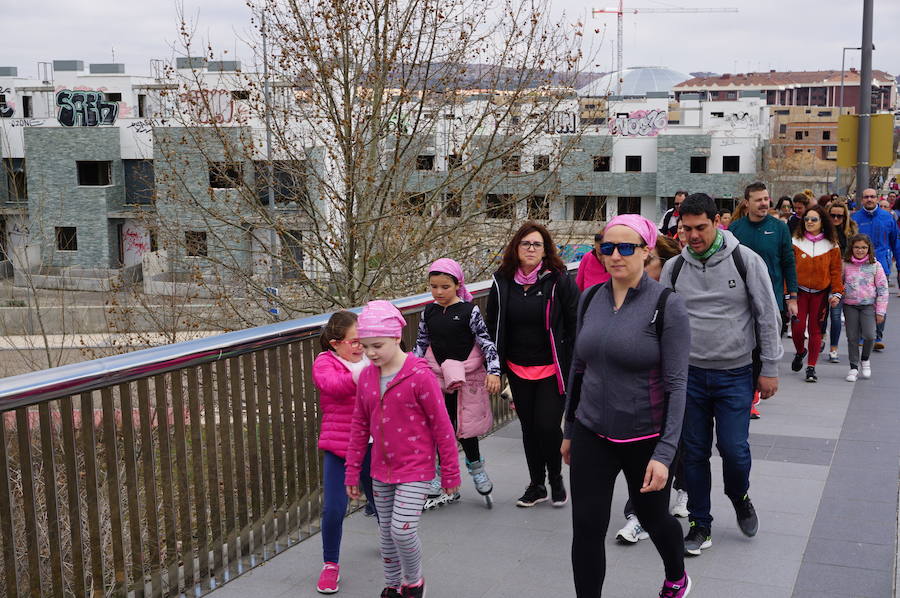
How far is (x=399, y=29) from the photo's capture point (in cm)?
1490

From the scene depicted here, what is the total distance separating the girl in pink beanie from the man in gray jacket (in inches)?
59.6

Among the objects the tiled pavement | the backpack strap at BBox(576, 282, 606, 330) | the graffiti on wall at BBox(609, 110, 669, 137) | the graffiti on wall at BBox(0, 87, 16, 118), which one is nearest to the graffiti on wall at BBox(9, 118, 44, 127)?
the graffiti on wall at BBox(0, 87, 16, 118)

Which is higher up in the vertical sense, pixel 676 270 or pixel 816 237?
pixel 676 270

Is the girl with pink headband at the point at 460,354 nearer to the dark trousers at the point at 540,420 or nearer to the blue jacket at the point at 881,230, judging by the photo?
the dark trousers at the point at 540,420

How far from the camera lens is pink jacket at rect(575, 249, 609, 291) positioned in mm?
6836

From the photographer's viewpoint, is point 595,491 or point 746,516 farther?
point 746,516

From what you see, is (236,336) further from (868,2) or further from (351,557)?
(868,2)

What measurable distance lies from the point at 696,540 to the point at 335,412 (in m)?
2.02

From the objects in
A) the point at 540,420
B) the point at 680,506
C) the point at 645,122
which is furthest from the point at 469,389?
the point at 645,122

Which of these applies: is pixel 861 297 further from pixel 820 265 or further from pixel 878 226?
pixel 878 226

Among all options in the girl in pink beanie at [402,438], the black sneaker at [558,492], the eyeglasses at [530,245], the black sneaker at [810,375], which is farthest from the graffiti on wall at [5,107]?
the girl in pink beanie at [402,438]

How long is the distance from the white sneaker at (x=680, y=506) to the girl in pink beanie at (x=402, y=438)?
199 cm

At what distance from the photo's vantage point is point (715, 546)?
17.8 ft

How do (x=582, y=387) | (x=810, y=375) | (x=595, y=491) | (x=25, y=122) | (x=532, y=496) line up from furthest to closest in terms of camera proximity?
1. (x=25, y=122)
2. (x=810, y=375)
3. (x=532, y=496)
4. (x=582, y=387)
5. (x=595, y=491)
